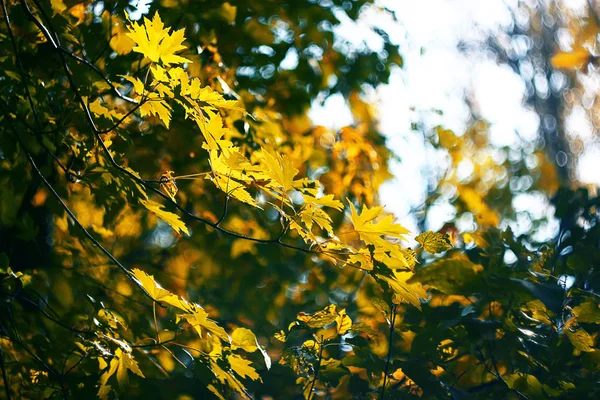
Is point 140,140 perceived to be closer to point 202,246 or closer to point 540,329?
point 202,246

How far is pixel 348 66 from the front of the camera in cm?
251

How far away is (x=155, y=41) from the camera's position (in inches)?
38.8

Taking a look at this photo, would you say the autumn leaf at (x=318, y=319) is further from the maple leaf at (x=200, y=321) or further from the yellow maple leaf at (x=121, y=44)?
the yellow maple leaf at (x=121, y=44)

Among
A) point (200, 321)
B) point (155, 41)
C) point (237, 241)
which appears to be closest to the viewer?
point (155, 41)

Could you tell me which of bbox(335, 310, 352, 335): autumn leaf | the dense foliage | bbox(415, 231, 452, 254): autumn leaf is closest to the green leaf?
the dense foliage

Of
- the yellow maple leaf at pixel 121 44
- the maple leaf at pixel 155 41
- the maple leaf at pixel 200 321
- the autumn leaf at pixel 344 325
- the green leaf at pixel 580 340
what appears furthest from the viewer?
the yellow maple leaf at pixel 121 44

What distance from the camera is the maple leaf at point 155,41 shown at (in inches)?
38.5

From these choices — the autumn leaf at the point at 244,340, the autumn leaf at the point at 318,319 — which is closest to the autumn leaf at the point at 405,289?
the autumn leaf at the point at 318,319

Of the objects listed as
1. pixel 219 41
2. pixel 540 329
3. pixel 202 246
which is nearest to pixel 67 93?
pixel 219 41

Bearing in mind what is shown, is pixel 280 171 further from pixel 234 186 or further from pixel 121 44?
pixel 121 44

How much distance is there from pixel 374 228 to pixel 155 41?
50cm

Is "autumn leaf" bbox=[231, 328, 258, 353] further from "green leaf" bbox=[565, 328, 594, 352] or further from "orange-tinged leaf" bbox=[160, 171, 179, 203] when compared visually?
"green leaf" bbox=[565, 328, 594, 352]

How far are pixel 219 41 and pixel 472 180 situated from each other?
156cm

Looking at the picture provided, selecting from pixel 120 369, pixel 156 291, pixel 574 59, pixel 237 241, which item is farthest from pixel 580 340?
pixel 237 241
